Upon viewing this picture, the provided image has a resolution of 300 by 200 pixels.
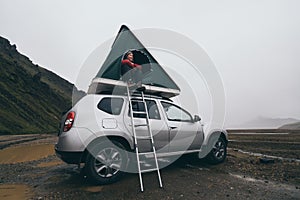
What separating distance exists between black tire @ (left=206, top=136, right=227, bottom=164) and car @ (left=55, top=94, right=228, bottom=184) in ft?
2.41

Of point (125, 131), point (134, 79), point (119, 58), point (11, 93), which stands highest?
point (11, 93)

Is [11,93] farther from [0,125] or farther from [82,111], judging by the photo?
[82,111]

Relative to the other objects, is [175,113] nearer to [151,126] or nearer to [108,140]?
[151,126]

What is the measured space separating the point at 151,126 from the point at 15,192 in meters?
3.16

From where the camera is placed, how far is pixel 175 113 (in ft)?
18.1

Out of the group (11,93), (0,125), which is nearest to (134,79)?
(0,125)

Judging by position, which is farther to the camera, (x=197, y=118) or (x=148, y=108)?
(x=197, y=118)

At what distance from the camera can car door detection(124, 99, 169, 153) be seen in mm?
4609

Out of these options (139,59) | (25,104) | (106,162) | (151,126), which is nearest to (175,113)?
(151,126)

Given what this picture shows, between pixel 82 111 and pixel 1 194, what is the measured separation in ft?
7.62

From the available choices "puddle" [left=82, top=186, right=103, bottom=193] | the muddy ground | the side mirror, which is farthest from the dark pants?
"puddle" [left=82, top=186, right=103, bottom=193]

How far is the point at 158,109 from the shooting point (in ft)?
17.0

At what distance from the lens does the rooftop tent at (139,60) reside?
5.55 m

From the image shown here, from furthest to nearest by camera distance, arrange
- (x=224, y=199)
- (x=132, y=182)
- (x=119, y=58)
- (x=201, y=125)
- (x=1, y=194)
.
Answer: (x=201, y=125)
(x=119, y=58)
(x=132, y=182)
(x=1, y=194)
(x=224, y=199)
